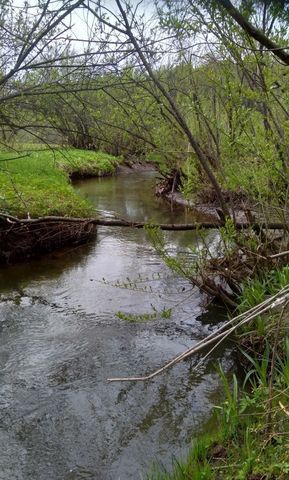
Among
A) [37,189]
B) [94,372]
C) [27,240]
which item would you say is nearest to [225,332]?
[94,372]

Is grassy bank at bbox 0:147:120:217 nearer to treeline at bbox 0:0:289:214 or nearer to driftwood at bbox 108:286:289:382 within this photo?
treeline at bbox 0:0:289:214

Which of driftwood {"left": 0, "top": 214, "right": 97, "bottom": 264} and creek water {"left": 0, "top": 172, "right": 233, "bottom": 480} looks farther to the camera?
driftwood {"left": 0, "top": 214, "right": 97, "bottom": 264}

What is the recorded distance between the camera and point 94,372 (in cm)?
461

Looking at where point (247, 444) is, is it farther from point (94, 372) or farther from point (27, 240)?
point (27, 240)

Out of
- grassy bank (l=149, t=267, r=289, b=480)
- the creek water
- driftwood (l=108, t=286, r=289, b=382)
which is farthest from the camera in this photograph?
the creek water

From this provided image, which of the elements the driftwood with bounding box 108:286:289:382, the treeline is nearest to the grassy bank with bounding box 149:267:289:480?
the driftwood with bounding box 108:286:289:382

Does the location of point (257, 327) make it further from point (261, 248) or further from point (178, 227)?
point (178, 227)

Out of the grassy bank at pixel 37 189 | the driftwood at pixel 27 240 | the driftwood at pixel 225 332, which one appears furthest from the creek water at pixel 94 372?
the driftwood at pixel 225 332

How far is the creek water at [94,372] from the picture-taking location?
349 cm

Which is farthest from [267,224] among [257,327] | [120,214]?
[120,214]

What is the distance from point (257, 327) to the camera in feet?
15.6

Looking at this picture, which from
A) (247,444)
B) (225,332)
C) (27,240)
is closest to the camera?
(225,332)

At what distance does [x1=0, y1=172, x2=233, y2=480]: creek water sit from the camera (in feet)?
11.5

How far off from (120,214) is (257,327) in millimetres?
7355
